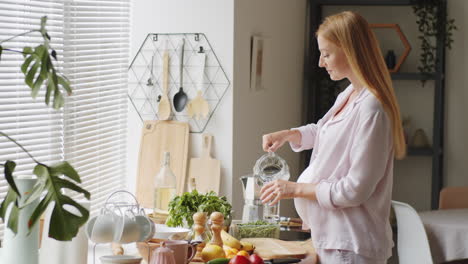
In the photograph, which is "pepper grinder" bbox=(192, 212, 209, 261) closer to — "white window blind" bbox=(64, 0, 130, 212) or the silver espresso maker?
the silver espresso maker

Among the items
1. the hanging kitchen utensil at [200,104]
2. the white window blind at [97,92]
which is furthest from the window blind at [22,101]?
the hanging kitchen utensil at [200,104]

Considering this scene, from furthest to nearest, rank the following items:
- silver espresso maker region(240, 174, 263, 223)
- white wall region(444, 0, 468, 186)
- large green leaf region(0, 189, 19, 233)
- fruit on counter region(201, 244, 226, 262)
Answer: white wall region(444, 0, 468, 186), silver espresso maker region(240, 174, 263, 223), fruit on counter region(201, 244, 226, 262), large green leaf region(0, 189, 19, 233)

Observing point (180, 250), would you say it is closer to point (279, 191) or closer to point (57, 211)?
point (279, 191)

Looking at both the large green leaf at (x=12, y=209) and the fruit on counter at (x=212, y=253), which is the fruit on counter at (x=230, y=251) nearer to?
the fruit on counter at (x=212, y=253)

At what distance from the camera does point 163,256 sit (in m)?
2.14

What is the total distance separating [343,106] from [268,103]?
1720 millimetres

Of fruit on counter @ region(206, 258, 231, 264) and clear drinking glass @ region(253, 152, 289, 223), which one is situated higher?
clear drinking glass @ region(253, 152, 289, 223)

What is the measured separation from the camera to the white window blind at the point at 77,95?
2.81m

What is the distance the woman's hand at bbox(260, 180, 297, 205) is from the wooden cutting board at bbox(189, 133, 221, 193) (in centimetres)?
115

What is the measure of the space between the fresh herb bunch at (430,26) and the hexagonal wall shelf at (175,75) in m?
1.82

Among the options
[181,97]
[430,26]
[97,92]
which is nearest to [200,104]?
[181,97]

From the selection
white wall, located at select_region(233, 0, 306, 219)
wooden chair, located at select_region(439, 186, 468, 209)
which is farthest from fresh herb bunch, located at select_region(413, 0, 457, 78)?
wooden chair, located at select_region(439, 186, 468, 209)

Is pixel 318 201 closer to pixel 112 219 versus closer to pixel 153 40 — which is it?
pixel 112 219

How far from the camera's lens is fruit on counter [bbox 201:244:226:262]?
2398 mm
